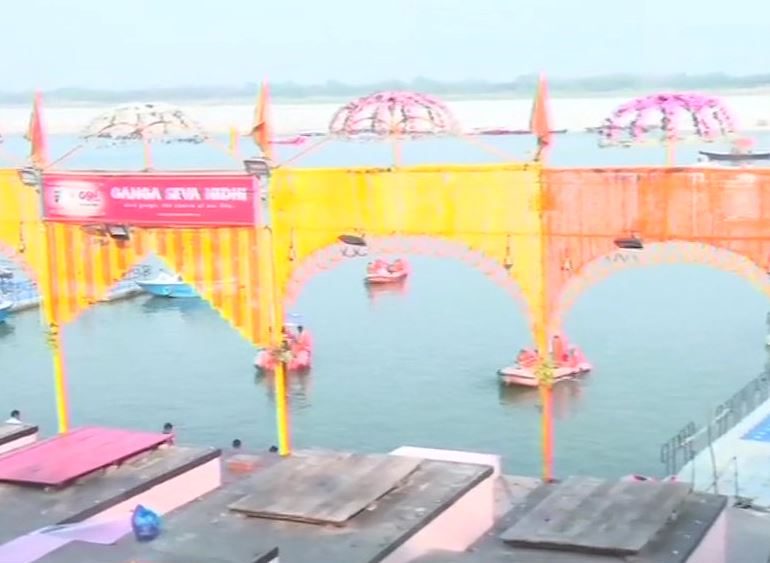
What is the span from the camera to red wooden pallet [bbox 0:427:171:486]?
10.5 metres

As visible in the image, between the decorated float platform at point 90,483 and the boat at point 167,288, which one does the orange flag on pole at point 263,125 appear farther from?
the boat at point 167,288

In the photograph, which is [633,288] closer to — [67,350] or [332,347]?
[332,347]

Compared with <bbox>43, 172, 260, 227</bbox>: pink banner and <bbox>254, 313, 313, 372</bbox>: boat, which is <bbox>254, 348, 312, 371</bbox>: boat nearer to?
<bbox>254, 313, 313, 372</bbox>: boat

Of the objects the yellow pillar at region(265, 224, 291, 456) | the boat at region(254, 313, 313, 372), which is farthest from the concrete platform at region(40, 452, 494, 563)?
the boat at region(254, 313, 313, 372)

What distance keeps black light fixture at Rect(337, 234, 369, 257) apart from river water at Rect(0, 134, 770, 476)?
1.39m

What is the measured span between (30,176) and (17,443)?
3.80 meters

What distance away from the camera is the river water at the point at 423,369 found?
63.1ft

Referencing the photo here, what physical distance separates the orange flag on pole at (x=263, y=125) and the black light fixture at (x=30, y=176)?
10.2ft

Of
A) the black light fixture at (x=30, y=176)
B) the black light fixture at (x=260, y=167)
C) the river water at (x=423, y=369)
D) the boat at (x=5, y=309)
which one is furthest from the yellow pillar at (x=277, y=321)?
the boat at (x=5, y=309)

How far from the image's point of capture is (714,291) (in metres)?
32.8

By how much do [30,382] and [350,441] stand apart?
8781 mm

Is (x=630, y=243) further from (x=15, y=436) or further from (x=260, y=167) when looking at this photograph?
(x=15, y=436)


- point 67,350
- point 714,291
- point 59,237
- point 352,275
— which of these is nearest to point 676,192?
point 59,237

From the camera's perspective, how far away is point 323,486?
32.2ft
